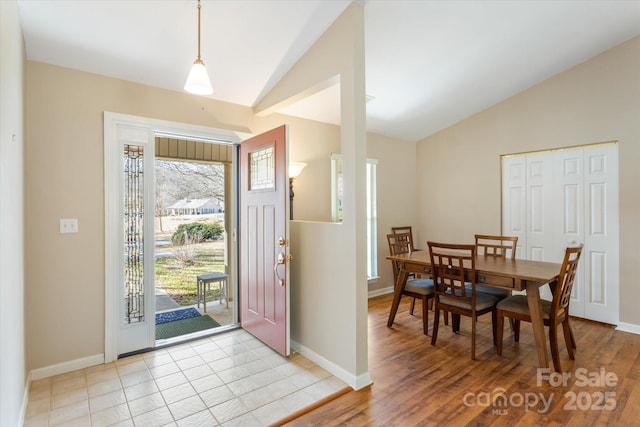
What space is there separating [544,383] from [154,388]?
2943 millimetres

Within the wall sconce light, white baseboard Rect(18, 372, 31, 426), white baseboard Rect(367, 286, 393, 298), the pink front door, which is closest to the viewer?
white baseboard Rect(18, 372, 31, 426)

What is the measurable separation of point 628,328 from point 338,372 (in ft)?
11.0

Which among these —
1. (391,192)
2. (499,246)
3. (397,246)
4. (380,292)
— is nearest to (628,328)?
(499,246)

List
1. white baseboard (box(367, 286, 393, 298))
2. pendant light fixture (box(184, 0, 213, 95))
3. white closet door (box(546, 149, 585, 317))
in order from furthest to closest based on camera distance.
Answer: white baseboard (box(367, 286, 393, 298)) → white closet door (box(546, 149, 585, 317)) → pendant light fixture (box(184, 0, 213, 95))

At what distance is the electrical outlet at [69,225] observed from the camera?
101 inches

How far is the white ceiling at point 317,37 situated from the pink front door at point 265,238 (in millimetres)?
711

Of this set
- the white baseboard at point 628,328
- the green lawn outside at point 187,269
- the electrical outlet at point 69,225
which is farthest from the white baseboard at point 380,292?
the electrical outlet at point 69,225

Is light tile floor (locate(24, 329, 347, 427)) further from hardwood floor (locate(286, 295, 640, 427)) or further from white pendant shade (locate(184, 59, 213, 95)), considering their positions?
white pendant shade (locate(184, 59, 213, 95))

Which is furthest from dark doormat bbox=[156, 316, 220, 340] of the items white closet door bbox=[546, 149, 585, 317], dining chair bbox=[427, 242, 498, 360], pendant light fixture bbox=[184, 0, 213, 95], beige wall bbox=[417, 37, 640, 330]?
white closet door bbox=[546, 149, 585, 317]

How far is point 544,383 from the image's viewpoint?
2398 millimetres

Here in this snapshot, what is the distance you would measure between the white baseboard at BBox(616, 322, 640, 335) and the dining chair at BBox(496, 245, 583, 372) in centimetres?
107

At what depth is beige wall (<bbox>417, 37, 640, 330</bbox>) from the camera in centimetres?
346

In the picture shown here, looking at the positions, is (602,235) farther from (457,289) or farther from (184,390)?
(184,390)

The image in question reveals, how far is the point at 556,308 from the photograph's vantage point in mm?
2557
